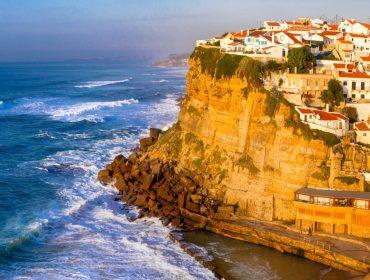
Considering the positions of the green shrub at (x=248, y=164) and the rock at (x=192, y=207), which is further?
the rock at (x=192, y=207)

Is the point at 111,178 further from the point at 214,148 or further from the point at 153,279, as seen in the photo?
the point at 153,279

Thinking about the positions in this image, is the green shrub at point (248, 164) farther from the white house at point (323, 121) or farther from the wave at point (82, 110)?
the wave at point (82, 110)

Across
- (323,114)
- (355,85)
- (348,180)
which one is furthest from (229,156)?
(355,85)

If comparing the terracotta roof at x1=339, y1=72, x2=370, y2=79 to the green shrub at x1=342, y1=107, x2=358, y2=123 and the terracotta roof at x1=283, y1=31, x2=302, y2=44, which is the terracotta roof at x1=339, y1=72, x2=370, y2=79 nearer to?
the green shrub at x1=342, y1=107, x2=358, y2=123

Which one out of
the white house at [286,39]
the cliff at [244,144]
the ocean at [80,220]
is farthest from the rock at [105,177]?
the white house at [286,39]

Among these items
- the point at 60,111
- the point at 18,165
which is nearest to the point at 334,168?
the point at 18,165

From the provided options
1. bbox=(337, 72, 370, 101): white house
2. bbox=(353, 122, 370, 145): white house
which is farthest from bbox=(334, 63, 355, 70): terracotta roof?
bbox=(353, 122, 370, 145): white house

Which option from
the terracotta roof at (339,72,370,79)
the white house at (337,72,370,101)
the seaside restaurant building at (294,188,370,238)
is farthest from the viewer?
the terracotta roof at (339,72,370,79)
